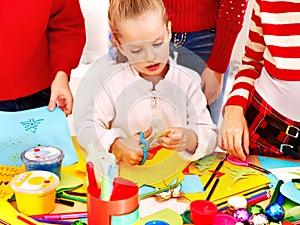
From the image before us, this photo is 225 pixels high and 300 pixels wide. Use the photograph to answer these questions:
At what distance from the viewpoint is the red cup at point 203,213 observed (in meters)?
0.76

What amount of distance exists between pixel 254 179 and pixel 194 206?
0.18 metres

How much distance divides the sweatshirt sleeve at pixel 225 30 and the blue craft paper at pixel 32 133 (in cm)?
43

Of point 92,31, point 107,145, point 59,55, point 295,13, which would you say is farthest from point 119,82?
point 92,31

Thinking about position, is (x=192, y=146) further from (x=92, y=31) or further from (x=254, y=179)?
(x=92, y=31)

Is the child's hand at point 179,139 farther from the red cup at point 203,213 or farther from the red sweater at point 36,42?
the red sweater at point 36,42

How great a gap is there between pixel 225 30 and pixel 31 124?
1.78 feet

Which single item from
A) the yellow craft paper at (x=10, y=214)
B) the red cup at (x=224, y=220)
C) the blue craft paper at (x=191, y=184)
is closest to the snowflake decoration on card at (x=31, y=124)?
the yellow craft paper at (x=10, y=214)

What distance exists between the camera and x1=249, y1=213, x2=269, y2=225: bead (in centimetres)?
74

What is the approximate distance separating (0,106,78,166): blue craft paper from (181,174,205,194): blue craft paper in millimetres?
212

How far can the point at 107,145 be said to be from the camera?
2.84 feet

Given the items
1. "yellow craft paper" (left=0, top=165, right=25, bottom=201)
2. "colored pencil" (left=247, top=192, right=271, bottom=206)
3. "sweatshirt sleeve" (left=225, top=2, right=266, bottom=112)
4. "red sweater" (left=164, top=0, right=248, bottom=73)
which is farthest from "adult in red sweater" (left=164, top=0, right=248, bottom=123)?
"yellow craft paper" (left=0, top=165, right=25, bottom=201)

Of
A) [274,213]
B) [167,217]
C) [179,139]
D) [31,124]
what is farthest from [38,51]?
[274,213]

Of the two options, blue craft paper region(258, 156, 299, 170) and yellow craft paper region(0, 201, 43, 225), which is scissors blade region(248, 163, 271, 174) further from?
yellow craft paper region(0, 201, 43, 225)

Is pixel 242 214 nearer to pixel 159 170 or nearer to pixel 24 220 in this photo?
pixel 159 170
